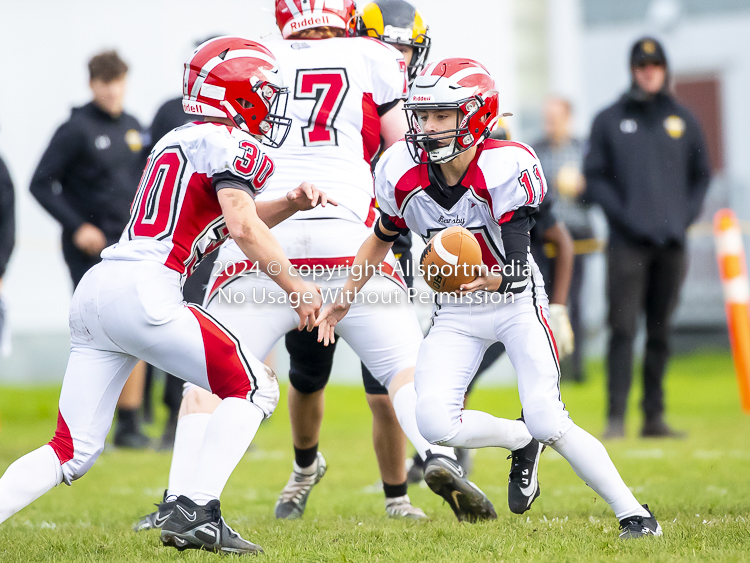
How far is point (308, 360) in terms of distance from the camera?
446 cm

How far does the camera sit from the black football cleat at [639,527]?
340cm

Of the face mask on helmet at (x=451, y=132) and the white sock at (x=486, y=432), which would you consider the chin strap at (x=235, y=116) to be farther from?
the white sock at (x=486, y=432)

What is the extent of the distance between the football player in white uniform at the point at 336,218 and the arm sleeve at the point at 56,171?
2951mm

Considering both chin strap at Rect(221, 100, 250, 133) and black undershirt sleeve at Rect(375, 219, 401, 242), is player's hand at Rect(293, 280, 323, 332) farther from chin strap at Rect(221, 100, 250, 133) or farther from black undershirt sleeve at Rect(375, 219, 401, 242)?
chin strap at Rect(221, 100, 250, 133)

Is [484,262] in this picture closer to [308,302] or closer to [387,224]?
[387,224]

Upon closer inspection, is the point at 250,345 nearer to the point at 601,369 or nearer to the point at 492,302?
the point at 492,302

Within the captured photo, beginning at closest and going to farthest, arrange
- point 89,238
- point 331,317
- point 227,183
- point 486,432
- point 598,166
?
point 227,183
point 486,432
point 331,317
point 89,238
point 598,166

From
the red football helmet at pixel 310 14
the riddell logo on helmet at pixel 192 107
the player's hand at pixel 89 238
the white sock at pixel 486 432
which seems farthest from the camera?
the player's hand at pixel 89 238

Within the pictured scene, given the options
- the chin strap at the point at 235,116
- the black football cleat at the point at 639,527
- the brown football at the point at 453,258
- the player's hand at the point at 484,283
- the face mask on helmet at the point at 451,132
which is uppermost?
the chin strap at the point at 235,116

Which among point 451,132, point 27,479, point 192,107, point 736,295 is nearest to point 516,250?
point 451,132

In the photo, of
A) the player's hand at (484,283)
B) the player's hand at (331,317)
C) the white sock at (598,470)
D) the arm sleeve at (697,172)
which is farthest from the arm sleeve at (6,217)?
the arm sleeve at (697,172)

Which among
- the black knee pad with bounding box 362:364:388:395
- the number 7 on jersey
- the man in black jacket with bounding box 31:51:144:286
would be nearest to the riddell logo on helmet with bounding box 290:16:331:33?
the number 7 on jersey

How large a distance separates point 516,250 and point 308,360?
124 centimetres

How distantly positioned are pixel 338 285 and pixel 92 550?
4.44ft
